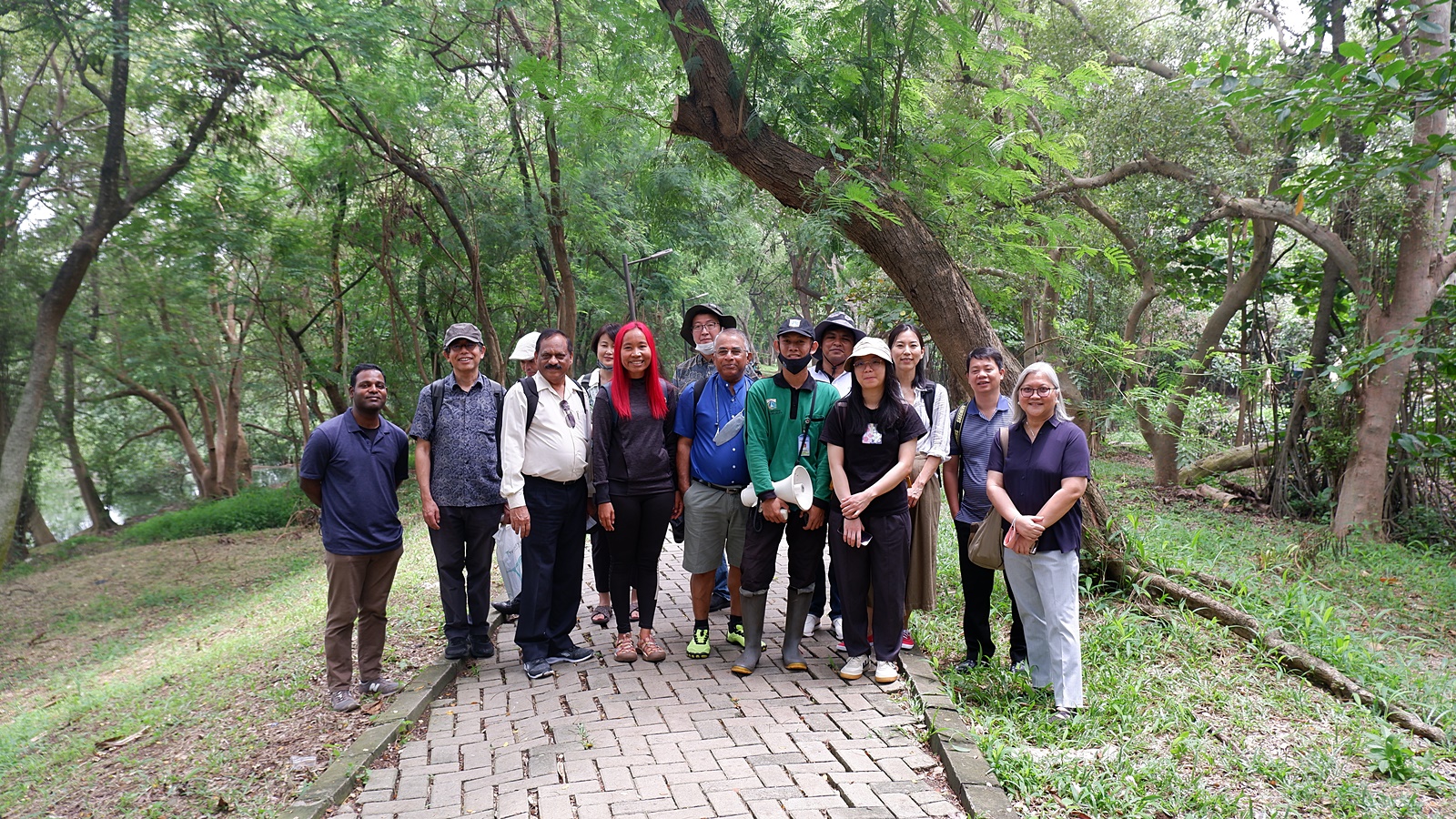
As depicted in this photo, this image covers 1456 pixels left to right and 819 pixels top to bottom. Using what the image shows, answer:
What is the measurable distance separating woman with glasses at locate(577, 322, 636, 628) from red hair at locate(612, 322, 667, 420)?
0.32 m

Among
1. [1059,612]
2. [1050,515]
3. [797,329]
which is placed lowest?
[1059,612]

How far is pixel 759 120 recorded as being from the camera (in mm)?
6133

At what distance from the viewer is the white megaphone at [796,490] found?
4875 millimetres

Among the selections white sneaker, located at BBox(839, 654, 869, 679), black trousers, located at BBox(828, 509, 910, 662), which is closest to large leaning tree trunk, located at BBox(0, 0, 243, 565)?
black trousers, located at BBox(828, 509, 910, 662)

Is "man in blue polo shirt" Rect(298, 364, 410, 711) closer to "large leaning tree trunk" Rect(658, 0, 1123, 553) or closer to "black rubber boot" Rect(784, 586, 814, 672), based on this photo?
"black rubber boot" Rect(784, 586, 814, 672)

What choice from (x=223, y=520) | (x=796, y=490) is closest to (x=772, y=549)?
(x=796, y=490)

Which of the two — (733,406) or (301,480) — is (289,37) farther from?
(733,406)

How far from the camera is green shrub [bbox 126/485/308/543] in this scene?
1803cm

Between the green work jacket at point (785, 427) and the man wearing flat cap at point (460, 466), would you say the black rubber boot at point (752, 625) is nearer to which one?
the green work jacket at point (785, 427)

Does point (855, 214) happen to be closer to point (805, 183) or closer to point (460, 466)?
point (805, 183)

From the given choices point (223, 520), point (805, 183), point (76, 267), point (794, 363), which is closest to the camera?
point (794, 363)

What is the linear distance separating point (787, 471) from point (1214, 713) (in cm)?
250

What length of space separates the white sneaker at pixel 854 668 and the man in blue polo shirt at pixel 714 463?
2.69ft

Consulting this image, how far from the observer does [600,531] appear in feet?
19.1
